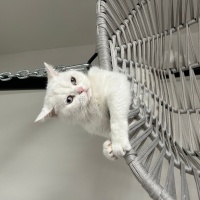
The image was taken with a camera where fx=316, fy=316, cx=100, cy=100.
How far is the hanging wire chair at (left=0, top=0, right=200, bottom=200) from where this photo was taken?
2.13 ft

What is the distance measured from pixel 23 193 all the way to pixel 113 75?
2.04 ft

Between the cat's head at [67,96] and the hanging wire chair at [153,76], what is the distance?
0.23 feet

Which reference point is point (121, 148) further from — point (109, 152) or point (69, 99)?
point (69, 99)

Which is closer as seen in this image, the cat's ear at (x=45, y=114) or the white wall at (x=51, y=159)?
the cat's ear at (x=45, y=114)

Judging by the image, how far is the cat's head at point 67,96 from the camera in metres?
0.64

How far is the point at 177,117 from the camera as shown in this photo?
0.90m

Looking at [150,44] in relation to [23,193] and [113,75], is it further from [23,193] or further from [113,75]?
[23,193]

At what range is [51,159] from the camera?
3.66ft

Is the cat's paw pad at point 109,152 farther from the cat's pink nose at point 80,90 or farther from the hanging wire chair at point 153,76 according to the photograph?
the cat's pink nose at point 80,90

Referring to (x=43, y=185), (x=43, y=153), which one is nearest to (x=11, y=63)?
(x=43, y=153)

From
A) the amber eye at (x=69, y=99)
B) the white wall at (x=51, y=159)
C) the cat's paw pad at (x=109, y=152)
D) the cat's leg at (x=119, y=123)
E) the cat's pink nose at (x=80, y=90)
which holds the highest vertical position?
the cat's pink nose at (x=80, y=90)

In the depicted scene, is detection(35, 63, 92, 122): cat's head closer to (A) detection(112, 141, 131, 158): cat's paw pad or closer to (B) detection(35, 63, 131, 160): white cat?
(B) detection(35, 63, 131, 160): white cat

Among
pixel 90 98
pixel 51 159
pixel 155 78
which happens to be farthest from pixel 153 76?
pixel 51 159

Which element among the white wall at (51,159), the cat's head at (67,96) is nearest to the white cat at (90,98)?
the cat's head at (67,96)
